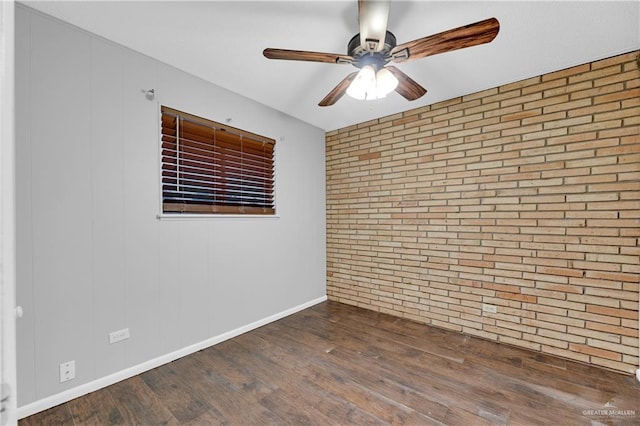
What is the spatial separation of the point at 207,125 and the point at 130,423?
243 centimetres

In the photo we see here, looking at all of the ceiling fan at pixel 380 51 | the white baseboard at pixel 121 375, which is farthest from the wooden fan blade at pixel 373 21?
the white baseboard at pixel 121 375

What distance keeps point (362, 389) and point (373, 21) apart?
243 centimetres

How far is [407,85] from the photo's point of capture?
83.6 inches

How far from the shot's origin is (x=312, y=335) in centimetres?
297

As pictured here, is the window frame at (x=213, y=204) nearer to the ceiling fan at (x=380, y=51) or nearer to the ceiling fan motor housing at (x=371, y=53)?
the ceiling fan at (x=380, y=51)

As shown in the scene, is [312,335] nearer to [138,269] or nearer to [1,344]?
[138,269]

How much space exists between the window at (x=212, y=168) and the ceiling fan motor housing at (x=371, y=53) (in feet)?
5.32

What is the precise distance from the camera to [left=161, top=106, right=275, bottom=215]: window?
2.50 m

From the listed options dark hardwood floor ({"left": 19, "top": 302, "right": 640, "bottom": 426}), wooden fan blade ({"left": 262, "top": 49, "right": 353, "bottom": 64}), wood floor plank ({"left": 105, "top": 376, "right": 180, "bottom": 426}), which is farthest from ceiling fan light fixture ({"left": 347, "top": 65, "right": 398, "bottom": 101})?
wood floor plank ({"left": 105, "top": 376, "right": 180, "bottom": 426})

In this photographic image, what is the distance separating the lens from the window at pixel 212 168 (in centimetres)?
250

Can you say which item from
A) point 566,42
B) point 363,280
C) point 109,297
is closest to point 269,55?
point 109,297

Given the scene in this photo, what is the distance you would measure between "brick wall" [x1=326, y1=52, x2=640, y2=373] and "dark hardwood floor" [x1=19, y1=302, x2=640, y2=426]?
1.15ft

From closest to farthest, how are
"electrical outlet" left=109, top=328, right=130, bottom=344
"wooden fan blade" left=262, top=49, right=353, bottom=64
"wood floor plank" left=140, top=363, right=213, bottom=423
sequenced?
"wooden fan blade" left=262, top=49, right=353, bottom=64
"wood floor plank" left=140, top=363, right=213, bottom=423
"electrical outlet" left=109, top=328, right=130, bottom=344

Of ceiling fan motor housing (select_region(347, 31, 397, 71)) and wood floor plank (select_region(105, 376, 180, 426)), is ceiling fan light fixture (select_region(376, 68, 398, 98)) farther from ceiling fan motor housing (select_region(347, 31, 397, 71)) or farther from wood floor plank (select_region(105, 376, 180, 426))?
wood floor plank (select_region(105, 376, 180, 426))
